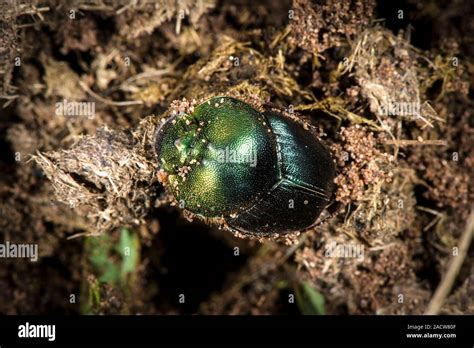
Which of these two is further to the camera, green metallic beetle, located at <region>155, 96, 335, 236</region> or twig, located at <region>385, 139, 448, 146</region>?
twig, located at <region>385, 139, 448, 146</region>

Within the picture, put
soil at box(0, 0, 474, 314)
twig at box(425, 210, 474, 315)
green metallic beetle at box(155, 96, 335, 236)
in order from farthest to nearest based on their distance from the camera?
1. twig at box(425, 210, 474, 315)
2. soil at box(0, 0, 474, 314)
3. green metallic beetle at box(155, 96, 335, 236)

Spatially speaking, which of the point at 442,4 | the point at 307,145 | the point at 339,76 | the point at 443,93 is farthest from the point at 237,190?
the point at 442,4

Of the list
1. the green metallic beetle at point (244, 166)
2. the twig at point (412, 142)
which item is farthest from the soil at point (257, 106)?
the green metallic beetle at point (244, 166)

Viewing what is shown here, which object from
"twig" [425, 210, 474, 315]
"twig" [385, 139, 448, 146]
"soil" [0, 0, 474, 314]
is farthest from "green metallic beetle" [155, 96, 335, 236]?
"twig" [425, 210, 474, 315]

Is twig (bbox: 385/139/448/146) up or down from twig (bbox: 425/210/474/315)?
up

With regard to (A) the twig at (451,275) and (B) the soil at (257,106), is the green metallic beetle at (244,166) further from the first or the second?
(A) the twig at (451,275)

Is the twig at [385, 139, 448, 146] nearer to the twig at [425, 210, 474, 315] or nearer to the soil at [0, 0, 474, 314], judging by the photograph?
the soil at [0, 0, 474, 314]

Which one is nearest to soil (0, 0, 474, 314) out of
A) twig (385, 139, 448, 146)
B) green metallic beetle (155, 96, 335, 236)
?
twig (385, 139, 448, 146)

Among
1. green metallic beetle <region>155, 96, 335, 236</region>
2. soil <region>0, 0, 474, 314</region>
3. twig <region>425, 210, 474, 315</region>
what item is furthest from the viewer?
twig <region>425, 210, 474, 315</region>
